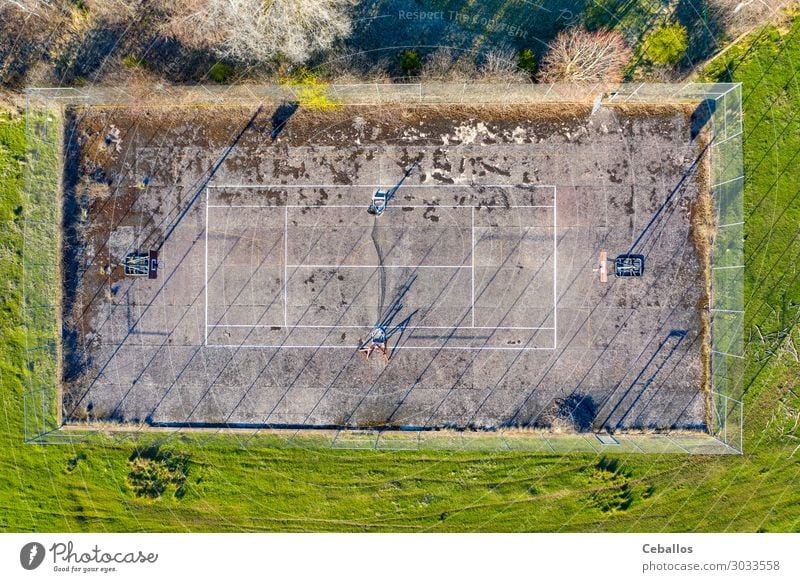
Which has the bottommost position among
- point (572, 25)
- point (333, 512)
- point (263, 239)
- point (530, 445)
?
point (333, 512)

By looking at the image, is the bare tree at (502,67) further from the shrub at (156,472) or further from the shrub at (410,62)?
the shrub at (156,472)

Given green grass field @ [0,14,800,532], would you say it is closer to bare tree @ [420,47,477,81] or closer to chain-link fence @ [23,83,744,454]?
chain-link fence @ [23,83,744,454]

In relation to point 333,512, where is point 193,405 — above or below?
above

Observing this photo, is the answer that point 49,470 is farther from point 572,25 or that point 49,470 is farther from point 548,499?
point 572,25

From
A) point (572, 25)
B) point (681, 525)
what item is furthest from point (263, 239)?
point (681, 525)

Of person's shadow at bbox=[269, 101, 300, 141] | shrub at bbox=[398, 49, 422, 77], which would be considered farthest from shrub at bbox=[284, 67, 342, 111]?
shrub at bbox=[398, 49, 422, 77]

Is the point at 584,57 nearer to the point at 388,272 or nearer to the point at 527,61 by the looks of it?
the point at 527,61

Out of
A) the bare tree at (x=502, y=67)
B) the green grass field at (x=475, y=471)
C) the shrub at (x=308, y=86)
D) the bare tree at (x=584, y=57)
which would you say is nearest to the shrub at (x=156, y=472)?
the green grass field at (x=475, y=471)
